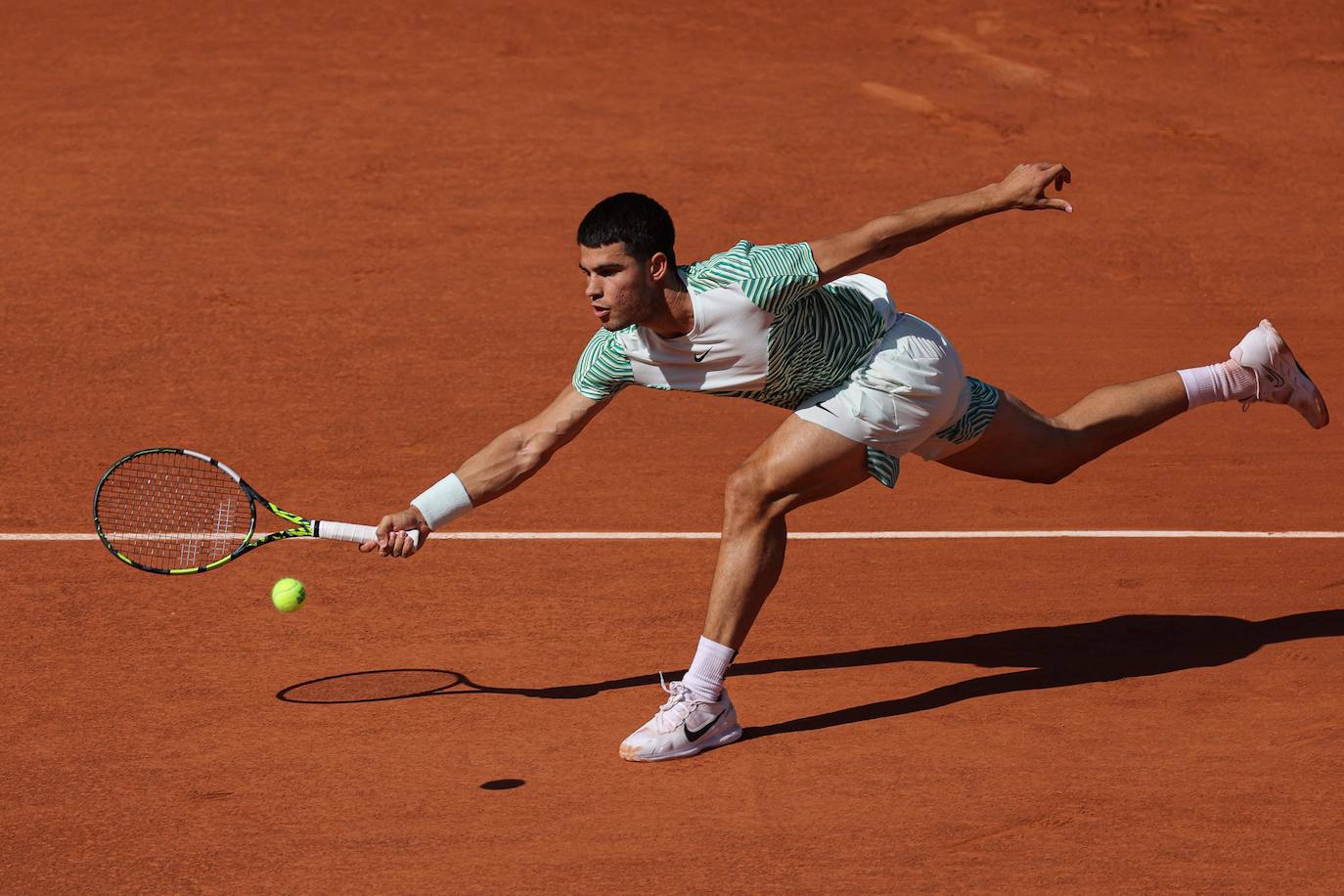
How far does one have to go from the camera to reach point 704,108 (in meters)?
12.7

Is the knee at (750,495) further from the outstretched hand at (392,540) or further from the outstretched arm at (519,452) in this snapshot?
the outstretched hand at (392,540)

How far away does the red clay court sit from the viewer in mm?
5105

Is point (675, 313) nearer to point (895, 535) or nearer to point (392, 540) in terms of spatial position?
point (392, 540)

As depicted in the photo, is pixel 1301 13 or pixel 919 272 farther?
pixel 1301 13

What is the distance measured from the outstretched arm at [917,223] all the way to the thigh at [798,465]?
496 millimetres

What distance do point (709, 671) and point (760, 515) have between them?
51cm

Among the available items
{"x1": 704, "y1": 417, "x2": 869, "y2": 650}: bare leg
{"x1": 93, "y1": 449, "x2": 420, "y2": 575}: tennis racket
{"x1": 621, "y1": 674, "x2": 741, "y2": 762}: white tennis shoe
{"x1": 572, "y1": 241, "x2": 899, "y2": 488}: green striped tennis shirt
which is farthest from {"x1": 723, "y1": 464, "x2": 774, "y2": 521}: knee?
{"x1": 93, "y1": 449, "x2": 420, "y2": 575}: tennis racket

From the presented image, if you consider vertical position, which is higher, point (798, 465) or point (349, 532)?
point (798, 465)

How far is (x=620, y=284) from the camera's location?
17.5 feet

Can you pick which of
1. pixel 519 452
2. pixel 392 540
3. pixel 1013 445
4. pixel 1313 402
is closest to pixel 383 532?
pixel 392 540

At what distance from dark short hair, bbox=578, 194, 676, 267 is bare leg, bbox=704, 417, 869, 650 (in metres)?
0.70

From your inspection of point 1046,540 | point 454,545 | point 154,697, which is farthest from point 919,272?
point 154,697

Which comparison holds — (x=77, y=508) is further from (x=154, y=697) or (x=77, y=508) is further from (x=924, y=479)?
(x=924, y=479)

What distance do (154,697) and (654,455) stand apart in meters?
3.16
